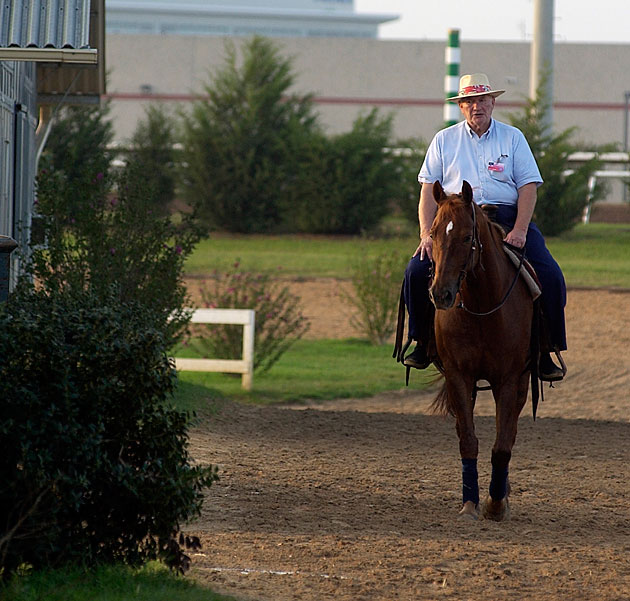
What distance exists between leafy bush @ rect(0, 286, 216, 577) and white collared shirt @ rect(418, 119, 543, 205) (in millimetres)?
2665

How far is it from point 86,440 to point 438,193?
2692mm

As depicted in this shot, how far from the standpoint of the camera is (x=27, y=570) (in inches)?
190

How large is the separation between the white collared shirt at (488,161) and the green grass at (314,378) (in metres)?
4.10

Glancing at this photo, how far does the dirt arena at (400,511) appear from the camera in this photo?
17.4 ft

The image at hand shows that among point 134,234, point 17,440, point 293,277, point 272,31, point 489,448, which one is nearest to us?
point 17,440

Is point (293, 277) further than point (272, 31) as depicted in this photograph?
No

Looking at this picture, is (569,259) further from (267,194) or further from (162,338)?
(162,338)

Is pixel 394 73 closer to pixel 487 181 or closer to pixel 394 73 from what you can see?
pixel 394 73

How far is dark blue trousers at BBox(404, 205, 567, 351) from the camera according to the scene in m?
7.16

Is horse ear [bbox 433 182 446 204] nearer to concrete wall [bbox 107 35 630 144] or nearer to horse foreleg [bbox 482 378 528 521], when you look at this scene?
horse foreleg [bbox 482 378 528 521]

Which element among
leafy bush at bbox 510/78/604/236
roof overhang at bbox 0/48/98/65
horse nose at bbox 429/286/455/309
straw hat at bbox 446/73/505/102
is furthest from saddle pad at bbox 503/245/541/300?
leafy bush at bbox 510/78/604/236

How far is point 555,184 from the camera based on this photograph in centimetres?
3422

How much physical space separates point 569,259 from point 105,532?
25750mm

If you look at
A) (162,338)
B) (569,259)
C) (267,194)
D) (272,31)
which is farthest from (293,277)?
(272,31)
